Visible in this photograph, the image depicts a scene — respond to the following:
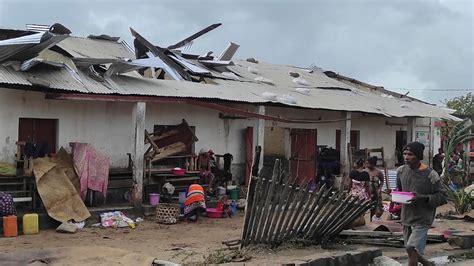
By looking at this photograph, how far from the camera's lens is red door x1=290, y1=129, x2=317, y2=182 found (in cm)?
1756

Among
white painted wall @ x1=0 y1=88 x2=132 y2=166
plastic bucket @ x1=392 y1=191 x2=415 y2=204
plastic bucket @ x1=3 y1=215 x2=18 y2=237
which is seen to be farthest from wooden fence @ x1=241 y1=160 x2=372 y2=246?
white painted wall @ x1=0 y1=88 x2=132 y2=166

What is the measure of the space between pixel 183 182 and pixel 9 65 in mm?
4964

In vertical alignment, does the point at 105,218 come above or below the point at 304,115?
below

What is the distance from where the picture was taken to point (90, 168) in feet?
36.8

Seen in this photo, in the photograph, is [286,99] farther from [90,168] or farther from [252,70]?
[90,168]

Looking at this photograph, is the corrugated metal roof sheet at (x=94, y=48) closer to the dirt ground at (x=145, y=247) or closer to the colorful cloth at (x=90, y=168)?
the colorful cloth at (x=90, y=168)

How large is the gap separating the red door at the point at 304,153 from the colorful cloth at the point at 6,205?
9.61 metres

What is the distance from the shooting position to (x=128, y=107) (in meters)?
13.1

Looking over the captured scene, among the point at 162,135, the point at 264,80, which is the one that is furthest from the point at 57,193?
the point at 264,80

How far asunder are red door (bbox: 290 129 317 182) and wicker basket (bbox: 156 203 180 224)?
268 inches

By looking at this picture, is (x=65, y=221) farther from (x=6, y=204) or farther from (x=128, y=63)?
(x=128, y=63)

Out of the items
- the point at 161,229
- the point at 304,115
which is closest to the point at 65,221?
the point at 161,229

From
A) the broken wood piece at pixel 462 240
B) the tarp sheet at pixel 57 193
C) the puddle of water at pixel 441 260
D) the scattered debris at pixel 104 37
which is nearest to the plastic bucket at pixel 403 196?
the puddle of water at pixel 441 260

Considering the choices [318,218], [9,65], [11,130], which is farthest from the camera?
[11,130]
